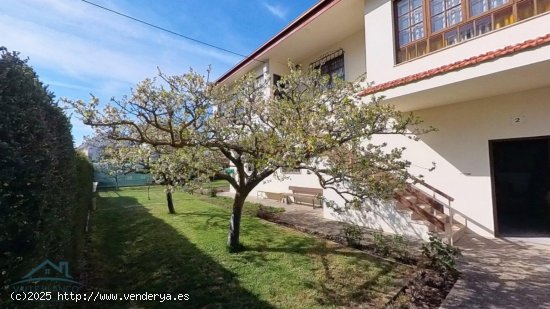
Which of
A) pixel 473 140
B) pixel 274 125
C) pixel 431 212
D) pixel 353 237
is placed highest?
pixel 274 125

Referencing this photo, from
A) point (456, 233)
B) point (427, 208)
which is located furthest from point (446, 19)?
point (456, 233)

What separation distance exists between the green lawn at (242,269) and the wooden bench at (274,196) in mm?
5983

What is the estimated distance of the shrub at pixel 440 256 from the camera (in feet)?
18.5

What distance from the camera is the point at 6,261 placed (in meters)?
2.33

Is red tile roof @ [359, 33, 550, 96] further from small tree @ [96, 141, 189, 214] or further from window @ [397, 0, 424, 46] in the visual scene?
small tree @ [96, 141, 189, 214]

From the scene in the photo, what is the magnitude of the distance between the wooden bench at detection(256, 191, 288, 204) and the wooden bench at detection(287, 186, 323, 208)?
446 millimetres

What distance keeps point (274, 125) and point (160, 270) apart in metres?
4.17

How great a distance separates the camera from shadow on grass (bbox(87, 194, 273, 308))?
4953 mm

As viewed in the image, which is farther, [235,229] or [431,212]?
[431,212]

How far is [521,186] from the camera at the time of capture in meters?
8.40

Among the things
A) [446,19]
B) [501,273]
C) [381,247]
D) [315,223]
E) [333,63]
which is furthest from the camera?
[333,63]

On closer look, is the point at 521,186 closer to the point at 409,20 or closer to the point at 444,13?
the point at 444,13

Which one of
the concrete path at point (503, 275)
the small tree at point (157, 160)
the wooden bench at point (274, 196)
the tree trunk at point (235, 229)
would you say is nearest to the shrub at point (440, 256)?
the concrete path at point (503, 275)

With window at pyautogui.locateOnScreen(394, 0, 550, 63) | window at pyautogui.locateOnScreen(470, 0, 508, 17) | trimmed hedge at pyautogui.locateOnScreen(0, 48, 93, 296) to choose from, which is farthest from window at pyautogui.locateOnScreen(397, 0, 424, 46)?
trimmed hedge at pyautogui.locateOnScreen(0, 48, 93, 296)
